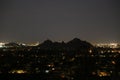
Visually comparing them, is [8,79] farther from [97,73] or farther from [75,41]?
[75,41]

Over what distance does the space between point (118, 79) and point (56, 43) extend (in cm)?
9920

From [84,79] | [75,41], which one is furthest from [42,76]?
[75,41]

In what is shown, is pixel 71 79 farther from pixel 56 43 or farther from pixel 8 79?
pixel 56 43

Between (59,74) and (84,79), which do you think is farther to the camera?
(59,74)

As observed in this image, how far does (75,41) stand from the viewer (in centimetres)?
11869

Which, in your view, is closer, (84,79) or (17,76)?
(84,79)

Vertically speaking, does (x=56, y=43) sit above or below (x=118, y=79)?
above

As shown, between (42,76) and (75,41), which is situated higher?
(75,41)

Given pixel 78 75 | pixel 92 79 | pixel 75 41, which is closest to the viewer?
pixel 92 79

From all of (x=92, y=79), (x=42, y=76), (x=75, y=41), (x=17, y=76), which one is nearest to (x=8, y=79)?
(x=17, y=76)

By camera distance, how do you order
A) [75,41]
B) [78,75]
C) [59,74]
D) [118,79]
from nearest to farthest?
[118,79] → [78,75] → [59,74] → [75,41]

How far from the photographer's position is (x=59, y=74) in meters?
28.8

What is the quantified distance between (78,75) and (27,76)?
16.9 feet

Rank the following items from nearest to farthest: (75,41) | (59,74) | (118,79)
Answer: (118,79), (59,74), (75,41)
